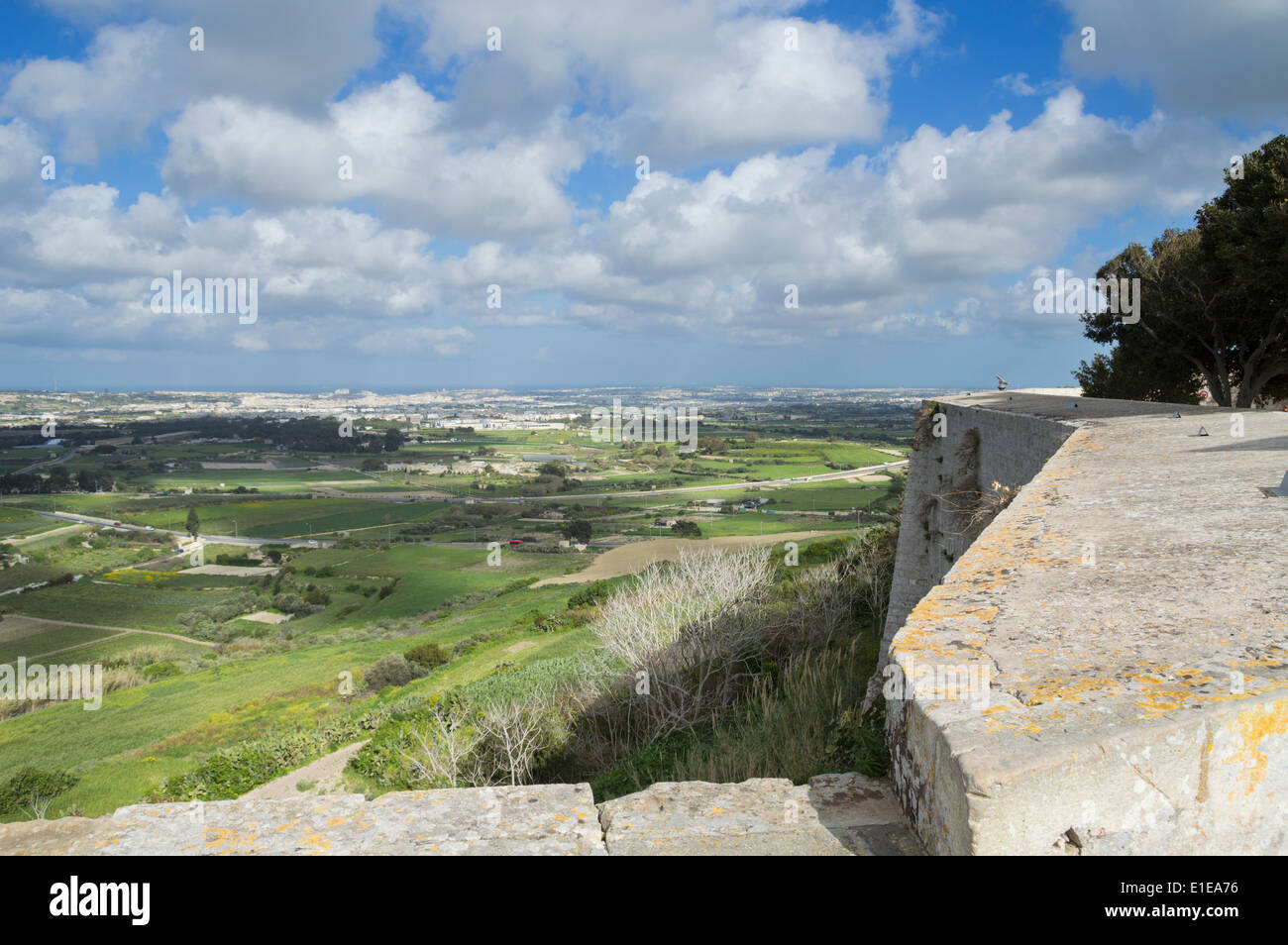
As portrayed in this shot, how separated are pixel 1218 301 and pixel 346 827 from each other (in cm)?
1919

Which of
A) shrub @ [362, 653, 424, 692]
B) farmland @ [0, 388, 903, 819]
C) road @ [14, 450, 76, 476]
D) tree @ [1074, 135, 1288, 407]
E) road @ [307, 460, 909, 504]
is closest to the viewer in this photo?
tree @ [1074, 135, 1288, 407]

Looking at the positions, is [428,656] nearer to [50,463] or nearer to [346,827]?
[346,827]

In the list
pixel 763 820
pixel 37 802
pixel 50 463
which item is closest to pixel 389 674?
pixel 37 802

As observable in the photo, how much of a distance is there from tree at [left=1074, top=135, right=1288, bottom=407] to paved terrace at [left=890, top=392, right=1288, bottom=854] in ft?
41.0

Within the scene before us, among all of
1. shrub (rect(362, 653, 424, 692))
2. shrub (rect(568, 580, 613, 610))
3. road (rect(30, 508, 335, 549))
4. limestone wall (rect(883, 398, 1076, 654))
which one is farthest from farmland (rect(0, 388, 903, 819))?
limestone wall (rect(883, 398, 1076, 654))

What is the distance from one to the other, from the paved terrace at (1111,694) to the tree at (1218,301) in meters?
12.5

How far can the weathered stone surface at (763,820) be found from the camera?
201 cm

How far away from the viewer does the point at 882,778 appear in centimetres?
241

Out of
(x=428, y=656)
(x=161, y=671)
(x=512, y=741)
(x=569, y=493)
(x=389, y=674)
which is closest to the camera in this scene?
(x=512, y=741)

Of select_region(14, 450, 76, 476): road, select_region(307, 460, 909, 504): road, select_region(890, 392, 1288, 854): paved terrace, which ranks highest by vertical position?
select_region(890, 392, 1288, 854): paved terrace

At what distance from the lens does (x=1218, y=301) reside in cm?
1505

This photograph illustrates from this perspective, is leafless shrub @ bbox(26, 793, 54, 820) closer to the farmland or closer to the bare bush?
the farmland

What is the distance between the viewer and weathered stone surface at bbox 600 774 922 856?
6.60 feet
